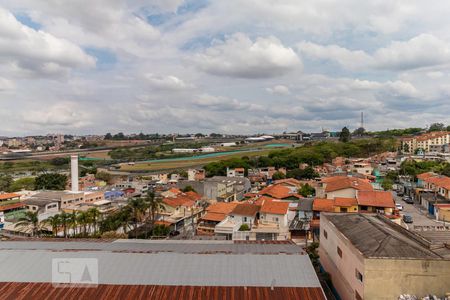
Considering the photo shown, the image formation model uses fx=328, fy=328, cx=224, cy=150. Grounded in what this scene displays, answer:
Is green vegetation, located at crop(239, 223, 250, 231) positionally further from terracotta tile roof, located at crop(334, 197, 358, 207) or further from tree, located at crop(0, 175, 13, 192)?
tree, located at crop(0, 175, 13, 192)

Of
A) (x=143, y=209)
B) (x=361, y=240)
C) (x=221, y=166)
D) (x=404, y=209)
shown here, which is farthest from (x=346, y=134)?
(x=361, y=240)

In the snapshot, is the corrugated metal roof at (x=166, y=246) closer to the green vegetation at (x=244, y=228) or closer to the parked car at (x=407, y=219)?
the green vegetation at (x=244, y=228)

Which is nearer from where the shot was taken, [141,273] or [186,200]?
[141,273]

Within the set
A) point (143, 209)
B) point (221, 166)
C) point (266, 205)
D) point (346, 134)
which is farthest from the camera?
point (346, 134)

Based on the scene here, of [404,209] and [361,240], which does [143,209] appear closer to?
[361,240]

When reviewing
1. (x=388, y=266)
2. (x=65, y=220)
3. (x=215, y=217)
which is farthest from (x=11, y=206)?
(x=388, y=266)

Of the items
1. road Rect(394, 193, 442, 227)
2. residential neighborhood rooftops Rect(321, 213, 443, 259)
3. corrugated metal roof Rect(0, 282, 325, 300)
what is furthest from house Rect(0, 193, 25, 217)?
road Rect(394, 193, 442, 227)

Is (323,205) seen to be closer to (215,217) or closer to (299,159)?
(215,217)
